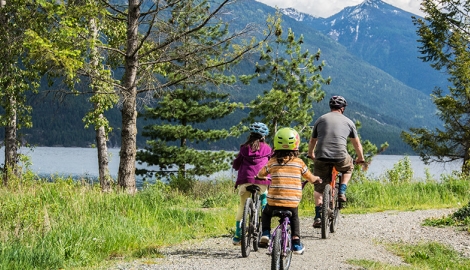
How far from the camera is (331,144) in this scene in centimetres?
945

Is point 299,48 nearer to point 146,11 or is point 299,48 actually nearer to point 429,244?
point 146,11

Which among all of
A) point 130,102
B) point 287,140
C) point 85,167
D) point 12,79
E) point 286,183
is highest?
point 12,79

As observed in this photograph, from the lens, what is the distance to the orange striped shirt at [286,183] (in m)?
7.04

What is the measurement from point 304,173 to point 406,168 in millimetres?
14224

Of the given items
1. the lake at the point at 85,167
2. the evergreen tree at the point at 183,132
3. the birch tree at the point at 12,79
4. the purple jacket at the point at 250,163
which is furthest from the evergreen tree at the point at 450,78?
the purple jacket at the point at 250,163

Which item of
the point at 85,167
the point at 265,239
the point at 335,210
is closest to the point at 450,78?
the point at 335,210

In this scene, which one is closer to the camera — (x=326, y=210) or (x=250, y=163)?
(x=250, y=163)

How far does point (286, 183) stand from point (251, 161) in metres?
1.31

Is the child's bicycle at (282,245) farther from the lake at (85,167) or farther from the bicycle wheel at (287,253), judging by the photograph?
the lake at (85,167)

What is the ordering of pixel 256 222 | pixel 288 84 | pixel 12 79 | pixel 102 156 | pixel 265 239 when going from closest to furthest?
pixel 265 239, pixel 256 222, pixel 12 79, pixel 102 156, pixel 288 84

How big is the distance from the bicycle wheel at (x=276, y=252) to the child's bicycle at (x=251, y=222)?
1076 mm

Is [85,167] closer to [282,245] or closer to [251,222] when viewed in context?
[251,222]

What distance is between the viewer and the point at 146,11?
48.9 ft

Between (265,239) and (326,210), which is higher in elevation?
(326,210)
